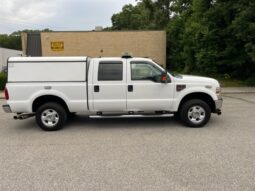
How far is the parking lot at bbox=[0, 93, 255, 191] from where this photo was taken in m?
4.12

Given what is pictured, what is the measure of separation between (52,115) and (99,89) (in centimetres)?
148

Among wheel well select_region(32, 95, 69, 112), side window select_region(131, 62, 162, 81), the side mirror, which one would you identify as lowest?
wheel well select_region(32, 95, 69, 112)

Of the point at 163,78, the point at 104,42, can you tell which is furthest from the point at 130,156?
the point at 104,42

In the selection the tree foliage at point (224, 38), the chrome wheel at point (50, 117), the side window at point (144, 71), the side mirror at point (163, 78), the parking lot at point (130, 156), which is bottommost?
the parking lot at point (130, 156)

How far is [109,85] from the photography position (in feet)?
23.5

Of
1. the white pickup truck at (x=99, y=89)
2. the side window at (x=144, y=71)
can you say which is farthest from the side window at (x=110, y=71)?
the side window at (x=144, y=71)

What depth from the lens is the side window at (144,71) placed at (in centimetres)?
724

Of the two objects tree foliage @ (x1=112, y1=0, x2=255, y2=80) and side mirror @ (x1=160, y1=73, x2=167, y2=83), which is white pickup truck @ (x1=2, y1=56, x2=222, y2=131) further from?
tree foliage @ (x1=112, y1=0, x2=255, y2=80)

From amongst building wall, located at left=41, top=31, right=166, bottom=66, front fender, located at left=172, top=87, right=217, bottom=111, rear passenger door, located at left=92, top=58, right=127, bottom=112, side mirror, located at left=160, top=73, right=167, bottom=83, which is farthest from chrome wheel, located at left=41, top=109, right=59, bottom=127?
building wall, located at left=41, top=31, right=166, bottom=66

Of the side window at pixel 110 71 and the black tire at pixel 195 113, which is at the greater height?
the side window at pixel 110 71

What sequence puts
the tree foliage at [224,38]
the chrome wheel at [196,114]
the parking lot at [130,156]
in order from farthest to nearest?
the tree foliage at [224,38]
the chrome wheel at [196,114]
the parking lot at [130,156]

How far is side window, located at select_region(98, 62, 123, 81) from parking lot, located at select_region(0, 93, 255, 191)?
1397 mm

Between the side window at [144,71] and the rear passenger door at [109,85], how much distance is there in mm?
272

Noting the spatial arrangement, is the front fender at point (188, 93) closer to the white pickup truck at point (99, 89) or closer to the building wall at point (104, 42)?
the white pickup truck at point (99, 89)
